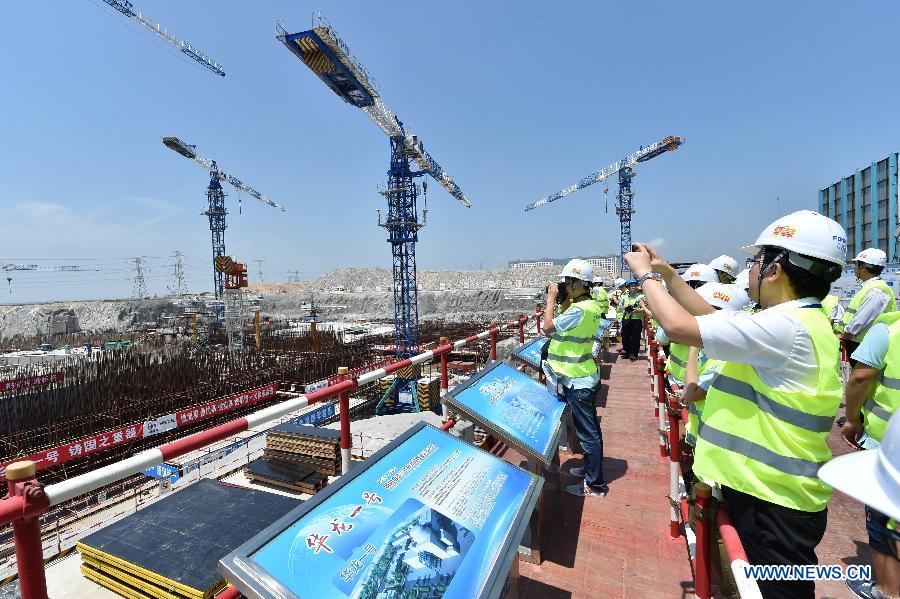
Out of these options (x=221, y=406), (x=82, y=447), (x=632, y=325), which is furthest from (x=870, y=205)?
(x=82, y=447)

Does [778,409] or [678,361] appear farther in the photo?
[678,361]

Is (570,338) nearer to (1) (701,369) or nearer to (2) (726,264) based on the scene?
(1) (701,369)

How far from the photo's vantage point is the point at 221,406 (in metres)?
15.6

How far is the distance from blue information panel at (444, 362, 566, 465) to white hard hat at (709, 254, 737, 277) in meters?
2.42

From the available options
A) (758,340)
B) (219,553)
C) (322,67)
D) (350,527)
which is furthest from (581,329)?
(322,67)

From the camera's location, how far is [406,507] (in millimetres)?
1668

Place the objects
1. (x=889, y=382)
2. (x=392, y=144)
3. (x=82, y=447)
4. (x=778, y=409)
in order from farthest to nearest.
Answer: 1. (x=392, y=144)
2. (x=82, y=447)
3. (x=889, y=382)
4. (x=778, y=409)

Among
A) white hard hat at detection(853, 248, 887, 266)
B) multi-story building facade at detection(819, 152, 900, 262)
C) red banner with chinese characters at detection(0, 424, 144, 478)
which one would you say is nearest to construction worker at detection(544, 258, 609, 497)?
white hard hat at detection(853, 248, 887, 266)

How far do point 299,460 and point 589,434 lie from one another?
19.6ft

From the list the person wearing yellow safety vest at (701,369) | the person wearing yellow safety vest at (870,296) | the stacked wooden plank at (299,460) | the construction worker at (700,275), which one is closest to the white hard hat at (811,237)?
the person wearing yellow safety vest at (701,369)

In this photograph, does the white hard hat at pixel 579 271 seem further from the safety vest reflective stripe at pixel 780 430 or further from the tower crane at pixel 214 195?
the tower crane at pixel 214 195

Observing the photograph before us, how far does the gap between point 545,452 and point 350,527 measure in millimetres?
1593

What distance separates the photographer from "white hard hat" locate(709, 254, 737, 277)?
4.60m

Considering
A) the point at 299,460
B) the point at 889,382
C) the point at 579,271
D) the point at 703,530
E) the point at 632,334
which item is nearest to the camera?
the point at 703,530
